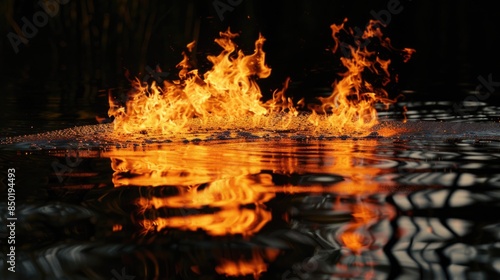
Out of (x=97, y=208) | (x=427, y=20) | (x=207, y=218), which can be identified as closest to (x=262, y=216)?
(x=207, y=218)

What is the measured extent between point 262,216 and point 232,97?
7.10 m

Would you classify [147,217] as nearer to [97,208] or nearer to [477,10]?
[97,208]

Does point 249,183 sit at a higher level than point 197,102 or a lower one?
lower

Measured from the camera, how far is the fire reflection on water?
732 centimetres

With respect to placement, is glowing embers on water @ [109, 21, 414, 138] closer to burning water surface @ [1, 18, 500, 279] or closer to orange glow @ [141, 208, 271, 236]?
burning water surface @ [1, 18, 500, 279]

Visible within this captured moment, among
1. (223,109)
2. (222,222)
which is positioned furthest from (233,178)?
(223,109)

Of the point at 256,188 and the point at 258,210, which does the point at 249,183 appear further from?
the point at 258,210

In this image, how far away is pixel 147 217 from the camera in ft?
26.2

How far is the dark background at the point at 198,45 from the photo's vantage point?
22.5 metres

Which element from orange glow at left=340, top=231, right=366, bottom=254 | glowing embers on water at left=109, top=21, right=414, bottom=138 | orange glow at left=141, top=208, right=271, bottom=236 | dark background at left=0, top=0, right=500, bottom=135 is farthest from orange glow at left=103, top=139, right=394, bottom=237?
dark background at left=0, top=0, right=500, bottom=135

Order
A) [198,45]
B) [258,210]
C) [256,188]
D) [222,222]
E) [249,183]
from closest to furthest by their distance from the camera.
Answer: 1. [222,222]
2. [258,210]
3. [256,188]
4. [249,183]
5. [198,45]

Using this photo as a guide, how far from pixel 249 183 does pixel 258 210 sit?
4.75 ft

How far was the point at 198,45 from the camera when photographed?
130 feet

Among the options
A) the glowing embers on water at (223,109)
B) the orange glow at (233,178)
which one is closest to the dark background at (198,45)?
the glowing embers on water at (223,109)
